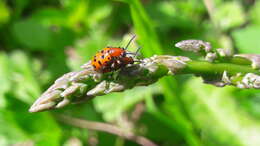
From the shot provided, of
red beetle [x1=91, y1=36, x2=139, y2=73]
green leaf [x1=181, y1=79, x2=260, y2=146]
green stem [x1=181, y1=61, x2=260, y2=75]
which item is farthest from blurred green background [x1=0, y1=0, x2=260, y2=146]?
green stem [x1=181, y1=61, x2=260, y2=75]

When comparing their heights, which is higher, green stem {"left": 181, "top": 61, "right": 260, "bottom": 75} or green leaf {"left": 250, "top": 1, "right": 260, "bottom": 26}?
green leaf {"left": 250, "top": 1, "right": 260, "bottom": 26}

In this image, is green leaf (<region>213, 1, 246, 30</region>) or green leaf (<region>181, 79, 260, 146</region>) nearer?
green leaf (<region>181, 79, 260, 146</region>)

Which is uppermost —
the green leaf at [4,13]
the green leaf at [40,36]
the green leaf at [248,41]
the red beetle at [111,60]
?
the green leaf at [4,13]

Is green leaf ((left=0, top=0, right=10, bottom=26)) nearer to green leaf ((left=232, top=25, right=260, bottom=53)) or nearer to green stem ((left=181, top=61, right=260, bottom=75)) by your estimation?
green leaf ((left=232, top=25, right=260, bottom=53))

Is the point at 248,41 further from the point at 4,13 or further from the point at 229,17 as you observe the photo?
the point at 4,13

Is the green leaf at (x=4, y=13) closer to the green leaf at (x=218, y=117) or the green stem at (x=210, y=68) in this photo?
the green leaf at (x=218, y=117)

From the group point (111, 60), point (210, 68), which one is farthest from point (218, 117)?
point (111, 60)

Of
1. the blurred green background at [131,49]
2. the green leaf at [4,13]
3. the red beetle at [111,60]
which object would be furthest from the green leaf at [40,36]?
the red beetle at [111,60]

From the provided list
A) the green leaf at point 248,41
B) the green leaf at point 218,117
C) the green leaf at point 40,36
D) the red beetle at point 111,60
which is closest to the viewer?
the red beetle at point 111,60
